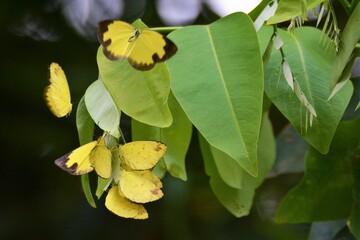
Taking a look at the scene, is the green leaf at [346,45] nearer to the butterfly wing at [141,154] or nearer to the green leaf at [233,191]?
the butterfly wing at [141,154]

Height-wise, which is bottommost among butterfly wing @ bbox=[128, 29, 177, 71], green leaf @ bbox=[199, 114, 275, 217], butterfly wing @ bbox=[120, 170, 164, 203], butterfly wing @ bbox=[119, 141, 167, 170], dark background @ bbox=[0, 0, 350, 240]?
dark background @ bbox=[0, 0, 350, 240]

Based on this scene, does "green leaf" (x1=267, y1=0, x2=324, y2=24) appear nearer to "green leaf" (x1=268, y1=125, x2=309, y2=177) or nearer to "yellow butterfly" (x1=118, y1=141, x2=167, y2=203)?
"yellow butterfly" (x1=118, y1=141, x2=167, y2=203)

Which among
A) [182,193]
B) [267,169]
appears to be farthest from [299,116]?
[182,193]

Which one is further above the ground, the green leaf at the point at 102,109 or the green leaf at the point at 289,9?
the green leaf at the point at 289,9

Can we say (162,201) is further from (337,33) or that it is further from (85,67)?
(337,33)

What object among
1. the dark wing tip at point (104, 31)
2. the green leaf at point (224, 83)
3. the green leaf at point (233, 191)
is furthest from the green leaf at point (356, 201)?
the dark wing tip at point (104, 31)

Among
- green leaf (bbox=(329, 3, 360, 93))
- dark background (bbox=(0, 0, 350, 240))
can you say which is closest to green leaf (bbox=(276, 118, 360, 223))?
green leaf (bbox=(329, 3, 360, 93))
